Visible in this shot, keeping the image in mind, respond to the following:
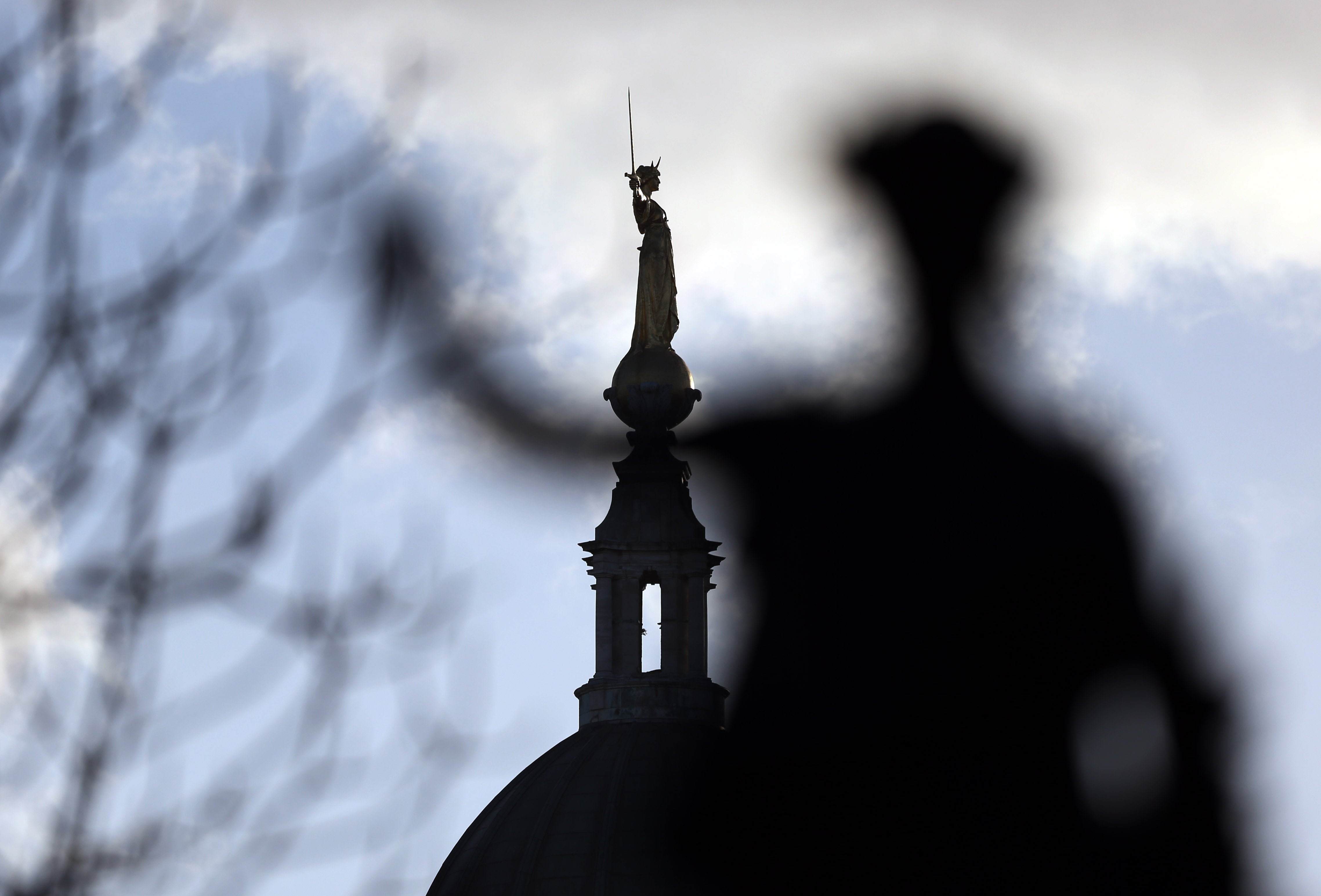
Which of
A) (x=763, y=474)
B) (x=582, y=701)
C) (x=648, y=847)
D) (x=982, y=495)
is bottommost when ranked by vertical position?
(x=982, y=495)

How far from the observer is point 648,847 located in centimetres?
5934

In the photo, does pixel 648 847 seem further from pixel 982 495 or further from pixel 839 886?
pixel 982 495

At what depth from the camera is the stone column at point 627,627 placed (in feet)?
220

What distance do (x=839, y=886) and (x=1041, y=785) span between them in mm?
8547

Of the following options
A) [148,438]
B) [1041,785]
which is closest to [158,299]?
[148,438]

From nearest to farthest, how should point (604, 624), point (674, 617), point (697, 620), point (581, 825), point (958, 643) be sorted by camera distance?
point (958, 643) → point (581, 825) → point (604, 624) → point (697, 620) → point (674, 617)

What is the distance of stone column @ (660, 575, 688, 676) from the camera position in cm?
6794

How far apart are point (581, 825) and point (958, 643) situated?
40.7m

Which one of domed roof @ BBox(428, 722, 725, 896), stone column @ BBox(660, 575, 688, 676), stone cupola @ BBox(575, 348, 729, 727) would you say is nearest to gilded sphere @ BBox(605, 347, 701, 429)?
stone cupola @ BBox(575, 348, 729, 727)

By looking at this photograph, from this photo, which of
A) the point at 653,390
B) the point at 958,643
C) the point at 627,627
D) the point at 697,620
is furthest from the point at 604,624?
the point at 958,643

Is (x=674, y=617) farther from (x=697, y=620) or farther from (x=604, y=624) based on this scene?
(x=604, y=624)

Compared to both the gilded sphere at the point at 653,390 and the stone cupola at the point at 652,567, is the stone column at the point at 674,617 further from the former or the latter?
the gilded sphere at the point at 653,390

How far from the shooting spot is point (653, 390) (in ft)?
228

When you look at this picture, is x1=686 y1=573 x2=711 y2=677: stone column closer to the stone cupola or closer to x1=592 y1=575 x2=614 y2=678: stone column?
the stone cupola
